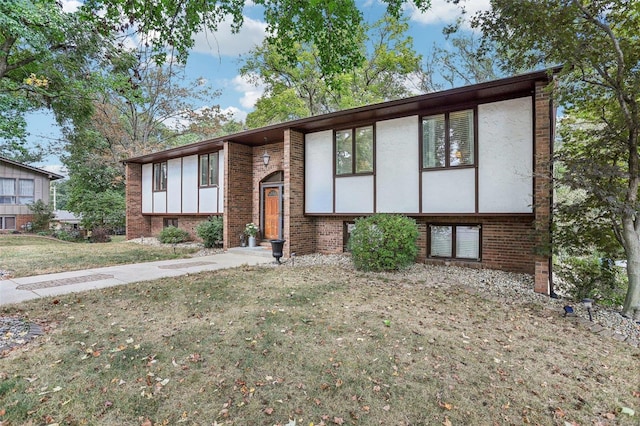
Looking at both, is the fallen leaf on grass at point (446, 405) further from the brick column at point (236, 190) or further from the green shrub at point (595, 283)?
the brick column at point (236, 190)

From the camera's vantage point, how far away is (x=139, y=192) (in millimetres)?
16953

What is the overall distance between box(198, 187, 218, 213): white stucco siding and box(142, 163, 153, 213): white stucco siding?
14.2 feet

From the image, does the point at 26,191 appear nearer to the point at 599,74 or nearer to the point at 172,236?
the point at 172,236

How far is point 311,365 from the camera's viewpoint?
10.8ft

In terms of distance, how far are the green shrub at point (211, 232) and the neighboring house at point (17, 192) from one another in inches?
634

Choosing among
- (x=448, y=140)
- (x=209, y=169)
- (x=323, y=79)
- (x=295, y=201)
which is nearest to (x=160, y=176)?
(x=209, y=169)

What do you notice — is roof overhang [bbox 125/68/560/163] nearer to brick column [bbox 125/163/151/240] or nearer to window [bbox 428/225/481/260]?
window [bbox 428/225/481/260]

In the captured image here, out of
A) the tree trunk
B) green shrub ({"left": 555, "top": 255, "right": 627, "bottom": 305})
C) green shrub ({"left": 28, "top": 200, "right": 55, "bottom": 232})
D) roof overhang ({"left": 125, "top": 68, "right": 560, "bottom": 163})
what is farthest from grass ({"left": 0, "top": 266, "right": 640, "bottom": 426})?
green shrub ({"left": 28, "top": 200, "right": 55, "bottom": 232})

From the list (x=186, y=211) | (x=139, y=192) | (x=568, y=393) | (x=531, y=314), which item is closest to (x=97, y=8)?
(x=568, y=393)

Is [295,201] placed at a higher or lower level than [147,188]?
lower

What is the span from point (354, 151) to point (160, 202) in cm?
1082

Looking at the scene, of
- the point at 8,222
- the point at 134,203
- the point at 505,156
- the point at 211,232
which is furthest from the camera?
the point at 8,222

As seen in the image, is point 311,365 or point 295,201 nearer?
point 311,365

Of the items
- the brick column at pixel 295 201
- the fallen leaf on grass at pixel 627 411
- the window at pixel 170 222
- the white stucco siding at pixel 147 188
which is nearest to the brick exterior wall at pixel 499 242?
the brick column at pixel 295 201
